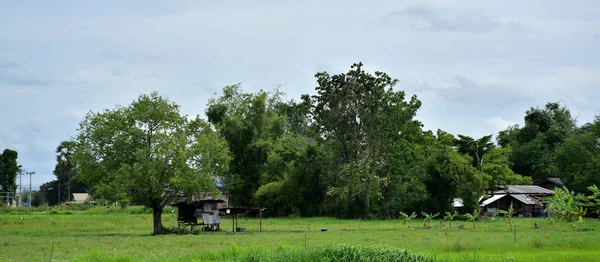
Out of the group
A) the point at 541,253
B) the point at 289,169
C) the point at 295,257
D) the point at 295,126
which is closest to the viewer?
the point at 295,257

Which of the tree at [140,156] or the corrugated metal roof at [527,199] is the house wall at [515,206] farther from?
the tree at [140,156]

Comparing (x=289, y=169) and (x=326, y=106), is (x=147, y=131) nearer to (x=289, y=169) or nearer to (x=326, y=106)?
(x=326, y=106)

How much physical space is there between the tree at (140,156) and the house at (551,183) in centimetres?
4994

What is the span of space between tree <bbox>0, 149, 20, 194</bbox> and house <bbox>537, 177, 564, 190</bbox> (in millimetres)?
82566

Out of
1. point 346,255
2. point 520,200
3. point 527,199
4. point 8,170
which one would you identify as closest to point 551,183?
point 527,199

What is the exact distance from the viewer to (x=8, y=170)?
354 ft

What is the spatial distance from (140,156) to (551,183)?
56.5 meters

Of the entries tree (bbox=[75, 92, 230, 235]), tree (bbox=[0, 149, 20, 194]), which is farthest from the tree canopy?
tree (bbox=[0, 149, 20, 194])

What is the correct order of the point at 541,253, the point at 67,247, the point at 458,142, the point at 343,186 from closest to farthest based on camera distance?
1. the point at 541,253
2. the point at 67,247
3. the point at 343,186
4. the point at 458,142

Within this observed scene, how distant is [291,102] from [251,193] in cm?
2253

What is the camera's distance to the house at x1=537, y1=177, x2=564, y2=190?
260 ft

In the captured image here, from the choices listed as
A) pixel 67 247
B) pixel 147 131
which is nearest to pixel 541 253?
pixel 67 247

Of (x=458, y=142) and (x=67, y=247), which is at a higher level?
(x=458, y=142)

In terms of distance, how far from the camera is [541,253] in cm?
2444
